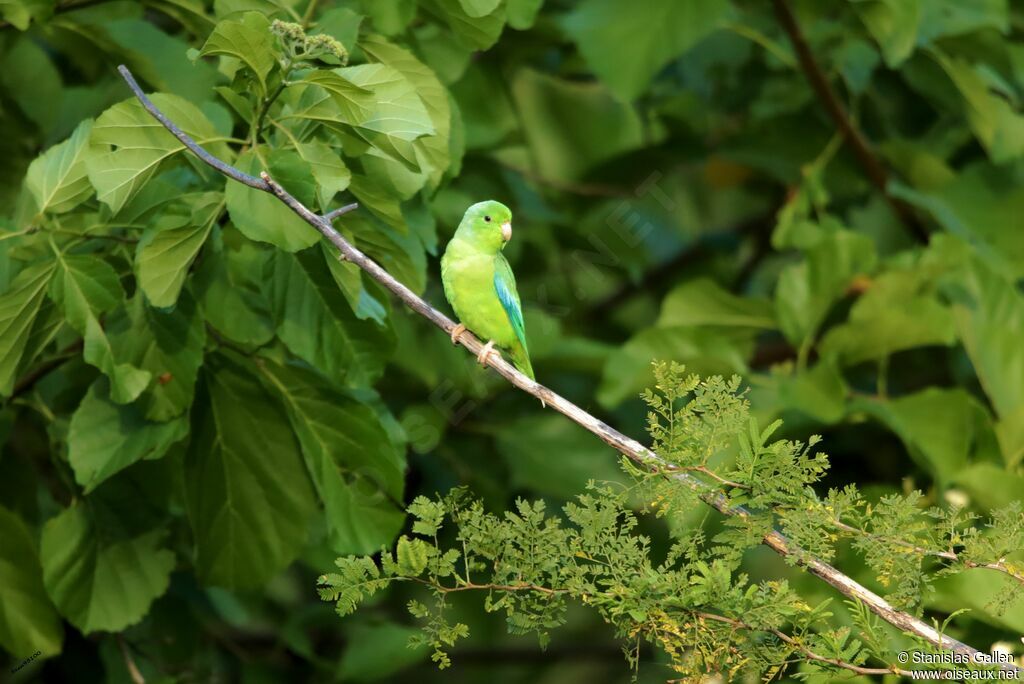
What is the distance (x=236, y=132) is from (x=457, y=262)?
92 cm

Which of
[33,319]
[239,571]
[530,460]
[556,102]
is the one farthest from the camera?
[556,102]

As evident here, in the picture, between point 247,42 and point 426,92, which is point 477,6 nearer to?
point 426,92

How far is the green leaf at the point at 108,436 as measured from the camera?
2525mm

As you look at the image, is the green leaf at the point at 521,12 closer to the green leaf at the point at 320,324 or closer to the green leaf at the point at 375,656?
the green leaf at the point at 320,324

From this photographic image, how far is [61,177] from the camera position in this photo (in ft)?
7.74

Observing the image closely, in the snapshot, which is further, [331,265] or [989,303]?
[989,303]

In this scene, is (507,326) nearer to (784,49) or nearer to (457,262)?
(457,262)

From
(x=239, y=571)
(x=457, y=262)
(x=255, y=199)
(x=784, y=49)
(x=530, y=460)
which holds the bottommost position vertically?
(x=530, y=460)

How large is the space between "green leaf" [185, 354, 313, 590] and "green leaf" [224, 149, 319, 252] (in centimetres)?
65

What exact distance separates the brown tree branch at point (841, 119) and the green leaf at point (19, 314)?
2.66 meters

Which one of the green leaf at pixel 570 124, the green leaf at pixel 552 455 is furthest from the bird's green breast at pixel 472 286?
the green leaf at pixel 570 124

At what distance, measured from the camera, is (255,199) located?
2189mm

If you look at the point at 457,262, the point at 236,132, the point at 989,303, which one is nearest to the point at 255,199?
the point at 457,262

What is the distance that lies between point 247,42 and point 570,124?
3.10 meters
